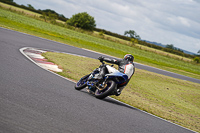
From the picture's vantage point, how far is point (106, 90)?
311 inches

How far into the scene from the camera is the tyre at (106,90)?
25.4ft

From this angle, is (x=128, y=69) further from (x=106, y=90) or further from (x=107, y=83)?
(x=106, y=90)

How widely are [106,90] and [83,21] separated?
72.9 m

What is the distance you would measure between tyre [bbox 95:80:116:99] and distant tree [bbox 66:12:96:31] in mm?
71550

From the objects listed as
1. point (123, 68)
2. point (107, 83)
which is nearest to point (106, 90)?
point (107, 83)

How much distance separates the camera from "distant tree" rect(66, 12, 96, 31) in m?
79.1

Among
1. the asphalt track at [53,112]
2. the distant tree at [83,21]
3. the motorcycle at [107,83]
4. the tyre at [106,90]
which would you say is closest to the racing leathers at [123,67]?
the motorcycle at [107,83]

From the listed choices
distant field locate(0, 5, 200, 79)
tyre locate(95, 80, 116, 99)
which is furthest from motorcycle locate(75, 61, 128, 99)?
distant field locate(0, 5, 200, 79)

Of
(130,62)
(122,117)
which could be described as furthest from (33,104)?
(130,62)

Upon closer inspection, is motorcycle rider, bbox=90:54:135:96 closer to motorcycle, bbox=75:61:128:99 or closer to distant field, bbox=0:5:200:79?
motorcycle, bbox=75:61:128:99

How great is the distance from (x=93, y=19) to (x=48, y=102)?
7635cm

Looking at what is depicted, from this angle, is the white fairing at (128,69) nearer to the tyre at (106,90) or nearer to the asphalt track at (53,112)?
the tyre at (106,90)

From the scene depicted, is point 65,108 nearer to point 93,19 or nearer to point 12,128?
point 12,128

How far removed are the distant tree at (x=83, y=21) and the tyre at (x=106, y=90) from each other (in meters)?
71.6
